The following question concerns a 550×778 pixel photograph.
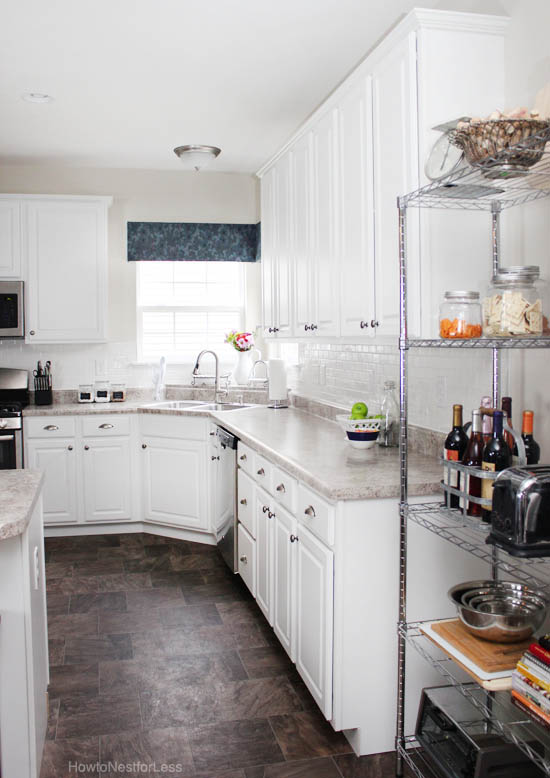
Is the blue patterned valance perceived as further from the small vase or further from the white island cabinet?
the white island cabinet

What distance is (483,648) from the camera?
2051 millimetres

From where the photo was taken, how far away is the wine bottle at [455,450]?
85.3 inches

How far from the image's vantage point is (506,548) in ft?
5.83

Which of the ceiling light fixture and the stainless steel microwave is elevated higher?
the ceiling light fixture

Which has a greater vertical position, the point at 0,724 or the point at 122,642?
the point at 0,724

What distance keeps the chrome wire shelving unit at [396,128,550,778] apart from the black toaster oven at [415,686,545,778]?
41 millimetres

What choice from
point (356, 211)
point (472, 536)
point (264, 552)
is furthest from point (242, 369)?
point (472, 536)

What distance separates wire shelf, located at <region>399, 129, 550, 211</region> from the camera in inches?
73.5

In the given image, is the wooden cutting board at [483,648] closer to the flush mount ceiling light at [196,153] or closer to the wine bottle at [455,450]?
the wine bottle at [455,450]

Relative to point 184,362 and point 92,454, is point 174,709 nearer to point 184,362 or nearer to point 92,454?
point 92,454

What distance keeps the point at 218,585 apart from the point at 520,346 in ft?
8.96

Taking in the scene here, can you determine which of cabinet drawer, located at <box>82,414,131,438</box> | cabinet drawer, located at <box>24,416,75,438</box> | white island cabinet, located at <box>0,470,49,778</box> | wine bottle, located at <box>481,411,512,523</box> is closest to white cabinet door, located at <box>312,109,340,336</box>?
wine bottle, located at <box>481,411,512,523</box>

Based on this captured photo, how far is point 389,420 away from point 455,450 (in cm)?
108

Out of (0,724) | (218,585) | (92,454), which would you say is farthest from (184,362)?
(0,724)
